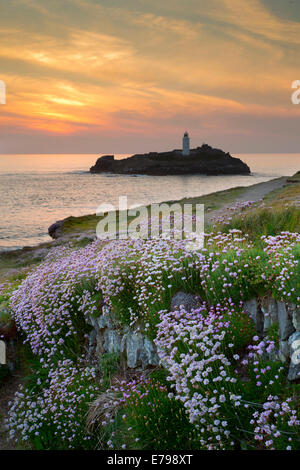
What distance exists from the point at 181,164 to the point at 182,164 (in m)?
0.54

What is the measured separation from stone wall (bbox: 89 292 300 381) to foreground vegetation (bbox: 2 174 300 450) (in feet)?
0.45

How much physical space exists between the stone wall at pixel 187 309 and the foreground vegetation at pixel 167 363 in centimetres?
14

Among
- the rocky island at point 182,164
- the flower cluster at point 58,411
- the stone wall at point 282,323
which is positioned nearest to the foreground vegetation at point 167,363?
the flower cluster at point 58,411

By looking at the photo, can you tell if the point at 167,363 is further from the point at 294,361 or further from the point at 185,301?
the point at 294,361

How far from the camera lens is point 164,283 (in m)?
6.86

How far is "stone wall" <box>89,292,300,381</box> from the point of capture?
4957mm

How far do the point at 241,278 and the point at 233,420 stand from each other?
2.25 metres

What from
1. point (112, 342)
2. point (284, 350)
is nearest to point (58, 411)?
point (112, 342)

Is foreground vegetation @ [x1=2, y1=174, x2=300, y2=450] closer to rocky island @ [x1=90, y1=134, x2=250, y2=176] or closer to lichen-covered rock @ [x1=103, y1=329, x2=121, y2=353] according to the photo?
lichen-covered rock @ [x1=103, y1=329, x2=121, y2=353]

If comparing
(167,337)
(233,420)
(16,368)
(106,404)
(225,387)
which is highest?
(167,337)

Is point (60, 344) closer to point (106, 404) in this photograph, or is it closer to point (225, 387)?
point (106, 404)

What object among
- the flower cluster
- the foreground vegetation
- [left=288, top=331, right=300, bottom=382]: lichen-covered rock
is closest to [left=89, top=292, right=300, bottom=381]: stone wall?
[left=288, top=331, right=300, bottom=382]: lichen-covered rock
